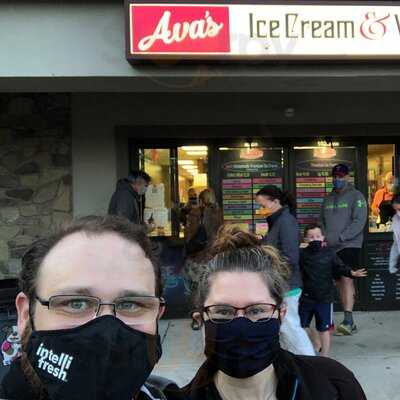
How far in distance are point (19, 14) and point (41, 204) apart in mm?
2424

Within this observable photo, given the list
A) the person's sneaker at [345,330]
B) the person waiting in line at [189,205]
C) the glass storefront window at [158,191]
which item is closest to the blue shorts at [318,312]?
the person's sneaker at [345,330]

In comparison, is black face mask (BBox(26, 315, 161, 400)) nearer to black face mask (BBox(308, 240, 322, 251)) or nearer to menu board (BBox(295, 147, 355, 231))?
black face mask (BBox(308, 240, 322, 251))

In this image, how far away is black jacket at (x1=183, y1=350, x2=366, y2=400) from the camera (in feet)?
5.80

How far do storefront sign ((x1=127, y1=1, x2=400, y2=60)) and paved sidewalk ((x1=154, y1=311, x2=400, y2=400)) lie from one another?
2.59m

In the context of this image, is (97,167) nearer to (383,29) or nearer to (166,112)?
(166,112)

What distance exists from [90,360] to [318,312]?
12.8 feet

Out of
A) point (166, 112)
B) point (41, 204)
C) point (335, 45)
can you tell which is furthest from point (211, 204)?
point (335, 45)

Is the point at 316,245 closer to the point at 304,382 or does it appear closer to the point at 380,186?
the point at 380,186

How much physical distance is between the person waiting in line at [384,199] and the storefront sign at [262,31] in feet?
8.19

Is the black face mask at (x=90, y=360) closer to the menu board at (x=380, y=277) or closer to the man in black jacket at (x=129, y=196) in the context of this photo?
the man in black jacket at (x=129, y=196)

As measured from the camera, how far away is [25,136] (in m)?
6.29

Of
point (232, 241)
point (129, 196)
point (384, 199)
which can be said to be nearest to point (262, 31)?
point (129, 196)

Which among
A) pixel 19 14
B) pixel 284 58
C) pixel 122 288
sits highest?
pixel 19 14

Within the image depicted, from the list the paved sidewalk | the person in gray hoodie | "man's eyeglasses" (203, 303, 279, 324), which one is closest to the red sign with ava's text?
the person in gray hoodie
